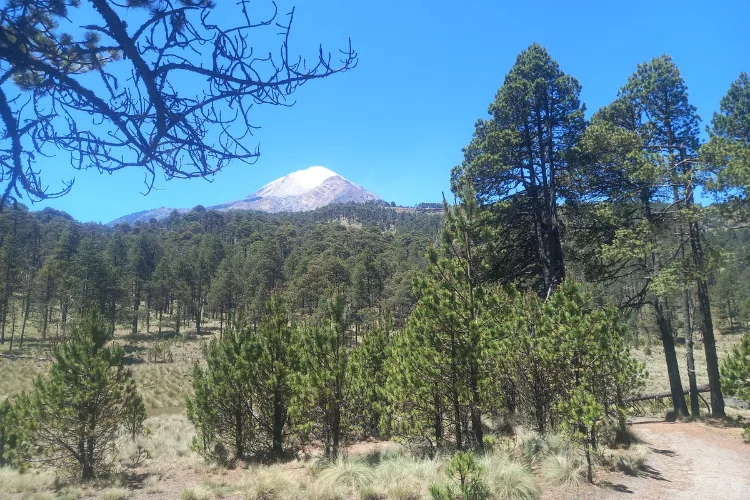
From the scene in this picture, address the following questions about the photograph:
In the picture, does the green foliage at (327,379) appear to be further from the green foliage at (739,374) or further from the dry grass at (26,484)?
the green foliage at (739,374)

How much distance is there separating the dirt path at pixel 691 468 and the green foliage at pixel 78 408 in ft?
43.4

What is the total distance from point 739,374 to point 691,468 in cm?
251

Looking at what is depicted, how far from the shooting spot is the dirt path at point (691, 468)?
22.7 feet

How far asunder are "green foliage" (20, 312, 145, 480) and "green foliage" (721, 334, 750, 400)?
16.1 meters

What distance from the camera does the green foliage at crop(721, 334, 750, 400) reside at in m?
8.90

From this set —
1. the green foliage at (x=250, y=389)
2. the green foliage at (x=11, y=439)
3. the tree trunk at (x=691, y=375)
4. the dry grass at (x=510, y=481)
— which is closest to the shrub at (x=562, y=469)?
the dry grass at (x=510, y=481)

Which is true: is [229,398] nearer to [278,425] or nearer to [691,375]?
[278,425]

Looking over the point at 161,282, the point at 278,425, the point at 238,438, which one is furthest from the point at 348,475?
the point at 161,282

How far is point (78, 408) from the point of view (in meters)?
11.7

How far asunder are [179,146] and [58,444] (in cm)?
1368

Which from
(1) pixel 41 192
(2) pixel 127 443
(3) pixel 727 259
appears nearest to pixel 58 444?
(2) pixel 127 443

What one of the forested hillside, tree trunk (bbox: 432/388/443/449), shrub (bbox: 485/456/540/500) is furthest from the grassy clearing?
the forested hillside

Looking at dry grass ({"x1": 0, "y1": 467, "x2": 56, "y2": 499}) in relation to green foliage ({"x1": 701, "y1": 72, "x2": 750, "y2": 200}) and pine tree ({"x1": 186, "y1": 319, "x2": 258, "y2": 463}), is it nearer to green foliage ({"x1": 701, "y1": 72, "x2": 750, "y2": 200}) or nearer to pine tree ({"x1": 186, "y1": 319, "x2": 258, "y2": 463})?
pine tree ({"x1": 186, "y1": 319, "x2": 258, "y2": 463})

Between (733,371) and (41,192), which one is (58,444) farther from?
(733,371)
